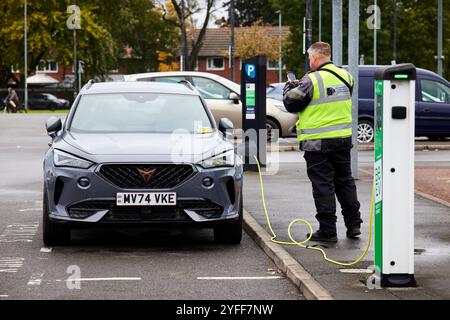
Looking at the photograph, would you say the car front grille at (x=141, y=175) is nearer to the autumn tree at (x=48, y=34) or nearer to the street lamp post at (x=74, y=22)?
the street lamp post at (x=74, y=22)

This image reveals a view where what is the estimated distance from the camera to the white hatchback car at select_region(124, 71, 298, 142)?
27047 mm

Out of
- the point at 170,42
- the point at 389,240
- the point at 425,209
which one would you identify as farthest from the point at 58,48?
the point at 389,240

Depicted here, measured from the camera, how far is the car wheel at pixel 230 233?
1078 cm

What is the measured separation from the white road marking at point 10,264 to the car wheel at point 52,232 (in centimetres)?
60

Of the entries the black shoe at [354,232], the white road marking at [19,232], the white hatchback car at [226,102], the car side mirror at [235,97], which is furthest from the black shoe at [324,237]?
the white hatchback car at [226,102]

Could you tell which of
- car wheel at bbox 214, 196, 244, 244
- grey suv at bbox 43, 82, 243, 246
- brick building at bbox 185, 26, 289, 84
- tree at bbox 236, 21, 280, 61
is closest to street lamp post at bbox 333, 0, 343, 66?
grey suv at bbox 43, 82, 243, 246

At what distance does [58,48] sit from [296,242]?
6864cm

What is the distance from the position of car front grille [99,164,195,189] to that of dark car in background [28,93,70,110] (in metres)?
71.7

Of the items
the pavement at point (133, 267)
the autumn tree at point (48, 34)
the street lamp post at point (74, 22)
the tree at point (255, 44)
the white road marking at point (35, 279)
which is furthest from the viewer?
the tree at point (255, 44)

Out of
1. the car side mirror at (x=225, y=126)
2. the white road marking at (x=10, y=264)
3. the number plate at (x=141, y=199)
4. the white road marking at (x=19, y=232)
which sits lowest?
the white road marking at (x=10, y=264)

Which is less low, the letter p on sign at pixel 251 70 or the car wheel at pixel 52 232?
the letter p on sign at pixel 251 70

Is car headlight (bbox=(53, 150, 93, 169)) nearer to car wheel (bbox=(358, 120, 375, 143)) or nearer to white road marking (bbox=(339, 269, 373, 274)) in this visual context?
white road marking (bbox=(339, 269, 373, 274))

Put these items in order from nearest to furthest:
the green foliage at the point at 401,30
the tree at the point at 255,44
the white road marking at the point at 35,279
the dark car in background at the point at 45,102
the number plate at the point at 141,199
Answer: the white road marking at the point at 35,279, the number plate at the point at 141,199, the green foliage at the point at 401,30, the dark car in background at the point at 45,102, the tree at the point at 255,44

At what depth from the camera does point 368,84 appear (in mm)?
25922
